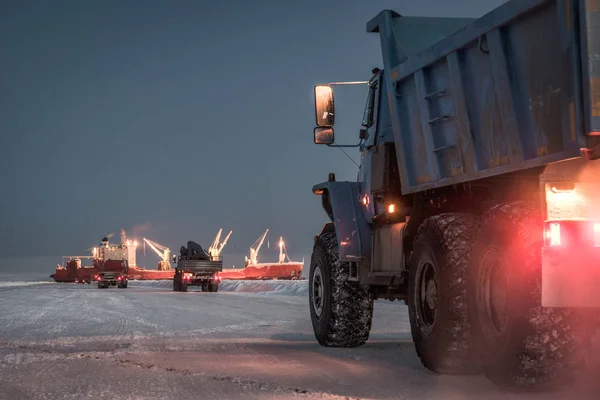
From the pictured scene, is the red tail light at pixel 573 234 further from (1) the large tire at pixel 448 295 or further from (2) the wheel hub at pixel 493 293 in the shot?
(1) the large tire at pixel 448 295

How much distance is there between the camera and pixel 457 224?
730cm

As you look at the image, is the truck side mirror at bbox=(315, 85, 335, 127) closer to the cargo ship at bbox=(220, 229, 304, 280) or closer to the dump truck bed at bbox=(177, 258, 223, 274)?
the dump truck bed at bbox=(177, 258, 223, 274)

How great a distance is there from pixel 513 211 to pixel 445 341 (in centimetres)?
160

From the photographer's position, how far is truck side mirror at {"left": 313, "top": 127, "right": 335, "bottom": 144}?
35.8 ft

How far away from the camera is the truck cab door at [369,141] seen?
1040cm

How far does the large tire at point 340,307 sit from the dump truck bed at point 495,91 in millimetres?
2281

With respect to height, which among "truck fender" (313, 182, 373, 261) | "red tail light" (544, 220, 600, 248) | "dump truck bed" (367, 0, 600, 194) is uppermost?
"dump truck bed" (367, 0, 600, 194)

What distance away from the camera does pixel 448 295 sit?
7156 millimetres

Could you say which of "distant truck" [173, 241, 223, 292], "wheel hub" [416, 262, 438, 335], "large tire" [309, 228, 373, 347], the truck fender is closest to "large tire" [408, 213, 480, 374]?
"wheel hub" [416, 262, 438, 335]

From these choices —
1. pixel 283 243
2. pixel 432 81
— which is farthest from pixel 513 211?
pixel 283 243

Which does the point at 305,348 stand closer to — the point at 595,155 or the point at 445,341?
the point at 445,341

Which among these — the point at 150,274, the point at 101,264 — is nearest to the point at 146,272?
the point at 150,274

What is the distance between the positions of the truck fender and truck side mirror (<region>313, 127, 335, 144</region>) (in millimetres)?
669

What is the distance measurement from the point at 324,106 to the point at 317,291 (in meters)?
2.78
